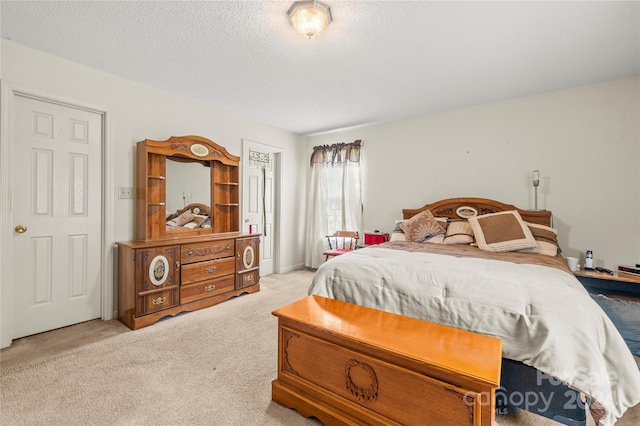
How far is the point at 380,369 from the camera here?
133cm

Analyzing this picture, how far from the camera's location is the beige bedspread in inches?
48.5

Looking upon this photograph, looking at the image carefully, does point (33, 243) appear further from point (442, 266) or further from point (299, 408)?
point (442, 266)

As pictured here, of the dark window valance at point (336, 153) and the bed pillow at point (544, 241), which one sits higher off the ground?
the dark window valance at point (336, 153)

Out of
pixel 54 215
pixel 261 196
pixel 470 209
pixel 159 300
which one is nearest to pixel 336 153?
pixel 261 196

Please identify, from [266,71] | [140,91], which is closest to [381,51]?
[266,71]

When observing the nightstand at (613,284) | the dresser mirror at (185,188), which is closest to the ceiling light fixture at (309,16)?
the dresser mirror at (185,188)

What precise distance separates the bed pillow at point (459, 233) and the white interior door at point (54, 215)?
12.4ft

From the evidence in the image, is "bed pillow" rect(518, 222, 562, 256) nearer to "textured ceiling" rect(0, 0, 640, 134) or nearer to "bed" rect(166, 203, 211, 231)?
"textured ceiling" rect(0, 0, 640, 134)

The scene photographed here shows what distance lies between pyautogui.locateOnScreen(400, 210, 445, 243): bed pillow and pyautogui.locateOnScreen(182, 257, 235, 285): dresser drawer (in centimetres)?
225

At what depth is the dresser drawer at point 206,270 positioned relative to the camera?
3.02 metres

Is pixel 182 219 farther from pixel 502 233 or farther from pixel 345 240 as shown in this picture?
pixel 502 233

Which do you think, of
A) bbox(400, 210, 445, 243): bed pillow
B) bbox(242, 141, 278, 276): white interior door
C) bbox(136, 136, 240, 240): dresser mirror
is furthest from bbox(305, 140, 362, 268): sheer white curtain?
bbox(136, 136, 240, 240): dresser mirror

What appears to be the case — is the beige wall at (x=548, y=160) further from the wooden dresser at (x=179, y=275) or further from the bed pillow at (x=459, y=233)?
the wooden dresser at (x=179, y=275)

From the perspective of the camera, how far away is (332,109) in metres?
3.75
